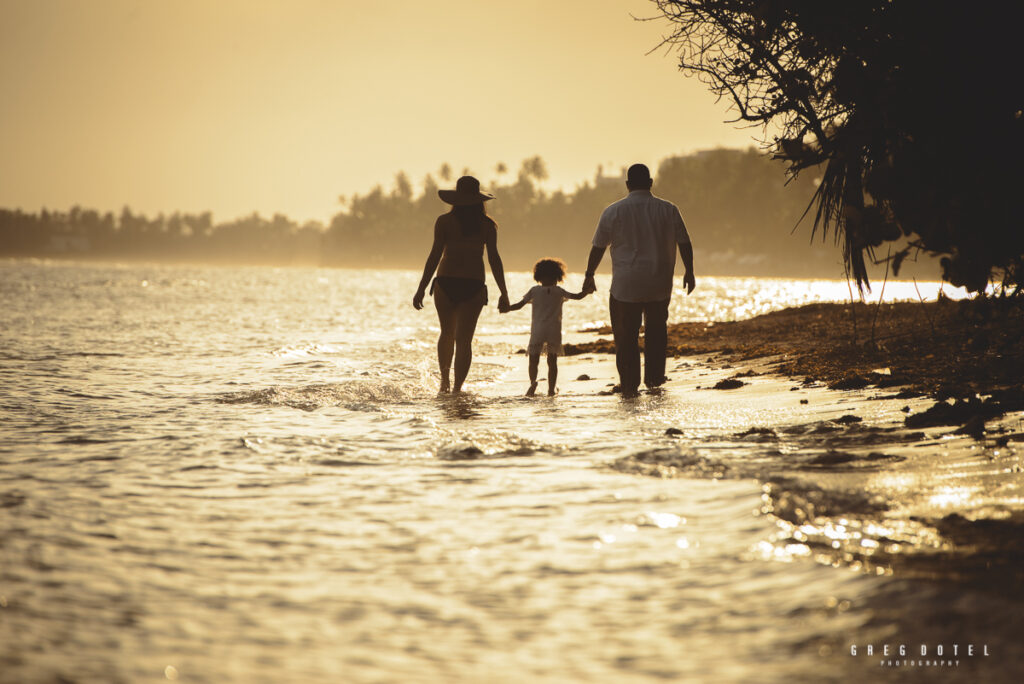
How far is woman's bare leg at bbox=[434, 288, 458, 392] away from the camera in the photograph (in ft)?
29.9

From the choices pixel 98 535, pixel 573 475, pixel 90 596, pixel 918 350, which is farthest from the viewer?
pixel 918 350

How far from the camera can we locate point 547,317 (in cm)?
952

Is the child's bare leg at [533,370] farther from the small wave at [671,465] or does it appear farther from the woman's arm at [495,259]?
the small wave at [671,465]

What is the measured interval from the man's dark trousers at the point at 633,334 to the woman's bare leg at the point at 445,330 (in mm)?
1543

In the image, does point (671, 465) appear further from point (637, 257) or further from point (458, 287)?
point (458, 287)

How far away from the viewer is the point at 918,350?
9.76m

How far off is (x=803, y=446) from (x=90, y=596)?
12.4ft

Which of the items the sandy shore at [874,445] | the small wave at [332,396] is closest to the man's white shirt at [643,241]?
the sandy shore at [874,445]

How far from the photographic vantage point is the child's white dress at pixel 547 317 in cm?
951

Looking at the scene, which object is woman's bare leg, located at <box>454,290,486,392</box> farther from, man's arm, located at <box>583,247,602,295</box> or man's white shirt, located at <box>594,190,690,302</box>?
man's white shirt, located at <box>594,190,690,302</box>

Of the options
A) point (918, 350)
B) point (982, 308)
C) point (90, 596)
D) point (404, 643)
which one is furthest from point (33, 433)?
point (918, 350)

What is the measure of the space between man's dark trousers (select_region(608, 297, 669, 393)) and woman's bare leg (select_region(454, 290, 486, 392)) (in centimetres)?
130

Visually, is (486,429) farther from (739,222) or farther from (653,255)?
(739,222)

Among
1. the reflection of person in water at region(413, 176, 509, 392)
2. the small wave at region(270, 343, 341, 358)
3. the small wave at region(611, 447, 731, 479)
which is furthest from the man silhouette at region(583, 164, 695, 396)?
the small wave at region(270, 343, 341, 358)
